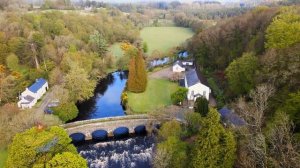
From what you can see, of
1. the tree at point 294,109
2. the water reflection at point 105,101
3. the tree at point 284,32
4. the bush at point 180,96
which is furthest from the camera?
the water reflection at point 105,101

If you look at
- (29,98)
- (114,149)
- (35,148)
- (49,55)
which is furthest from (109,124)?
(49,55)

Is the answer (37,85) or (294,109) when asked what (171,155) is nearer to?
(294,109)

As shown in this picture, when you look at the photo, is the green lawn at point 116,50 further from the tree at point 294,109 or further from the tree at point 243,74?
the tree at point 294,109

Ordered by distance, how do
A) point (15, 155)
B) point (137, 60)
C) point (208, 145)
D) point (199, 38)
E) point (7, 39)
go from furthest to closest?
1. point (199, 38)
2. point (7, 39)
3. point (137, 60)
4. point (15, 155)
5. point (208, 145)

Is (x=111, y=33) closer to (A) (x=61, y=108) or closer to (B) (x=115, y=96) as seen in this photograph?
(B) (x=115, y=96)

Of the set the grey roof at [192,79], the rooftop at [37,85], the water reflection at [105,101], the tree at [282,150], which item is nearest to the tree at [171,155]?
the tree at [282,150]

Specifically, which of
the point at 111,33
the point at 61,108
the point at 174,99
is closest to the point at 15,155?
the point at 61,108
